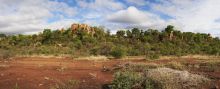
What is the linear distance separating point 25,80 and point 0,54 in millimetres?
15553

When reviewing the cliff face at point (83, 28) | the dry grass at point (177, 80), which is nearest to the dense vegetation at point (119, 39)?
the cliff face at point (83, 28)

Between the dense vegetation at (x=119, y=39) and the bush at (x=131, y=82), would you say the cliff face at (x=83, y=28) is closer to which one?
the dense vegetation at (x=119, y=39)

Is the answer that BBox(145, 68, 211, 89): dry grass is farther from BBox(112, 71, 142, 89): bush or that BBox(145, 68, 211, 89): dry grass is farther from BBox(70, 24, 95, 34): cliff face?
BBox(70, 24, 95, 34): cliff face

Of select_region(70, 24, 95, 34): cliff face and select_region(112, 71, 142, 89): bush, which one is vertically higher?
select_region(70, 24, 95, 34): cliff face

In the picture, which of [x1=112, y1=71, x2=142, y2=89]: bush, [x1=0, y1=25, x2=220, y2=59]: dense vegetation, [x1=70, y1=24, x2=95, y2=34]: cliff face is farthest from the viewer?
[x1=70, y1=24, x2=95, y2=34]: cliff face

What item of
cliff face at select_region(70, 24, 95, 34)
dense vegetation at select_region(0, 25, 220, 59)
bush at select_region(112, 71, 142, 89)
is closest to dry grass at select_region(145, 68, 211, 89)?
bush at select_region(112, 71, 142, 89)

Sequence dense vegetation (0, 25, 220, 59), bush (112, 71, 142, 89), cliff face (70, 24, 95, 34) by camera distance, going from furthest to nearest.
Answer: cliff face (70, 24, 95, 34) → dense vegetation (0, 25, 220, 59) → bush (112, 71, 142, 89)

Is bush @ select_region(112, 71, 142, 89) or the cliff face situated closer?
bush @ select_region(112, 71, 142, 89)

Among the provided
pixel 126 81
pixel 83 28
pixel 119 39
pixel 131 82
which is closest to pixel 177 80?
pixel 131 82

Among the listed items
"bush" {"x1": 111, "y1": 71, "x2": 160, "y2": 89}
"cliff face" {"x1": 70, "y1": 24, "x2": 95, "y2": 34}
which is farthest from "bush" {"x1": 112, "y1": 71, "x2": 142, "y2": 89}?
"cliff face" {"x1": 70, "y1": 24, "x2": 95, "y2": 34}

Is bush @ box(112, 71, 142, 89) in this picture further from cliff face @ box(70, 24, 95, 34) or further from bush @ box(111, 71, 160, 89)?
cliff face @ box(70, 24, 95, 34)

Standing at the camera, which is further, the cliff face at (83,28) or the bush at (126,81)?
the cliff face at (83,28)

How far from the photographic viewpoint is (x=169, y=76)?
366 inches

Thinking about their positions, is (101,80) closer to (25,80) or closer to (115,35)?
(25,80)
